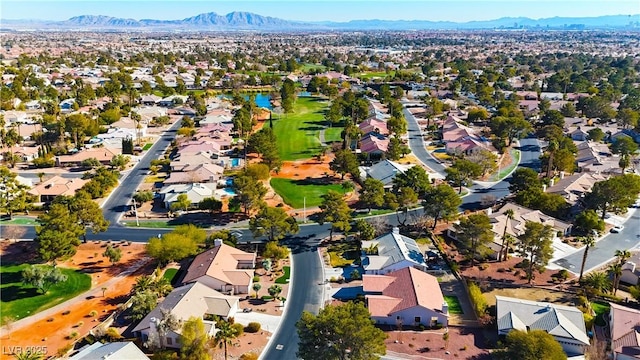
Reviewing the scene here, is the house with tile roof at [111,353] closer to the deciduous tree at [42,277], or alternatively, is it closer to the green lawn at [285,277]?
the deciduous tree at [42,277]

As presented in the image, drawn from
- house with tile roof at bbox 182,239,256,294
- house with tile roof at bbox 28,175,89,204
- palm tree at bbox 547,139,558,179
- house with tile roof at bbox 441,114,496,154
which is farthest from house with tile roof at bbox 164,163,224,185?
palm tree at bbox 547,139,558,179

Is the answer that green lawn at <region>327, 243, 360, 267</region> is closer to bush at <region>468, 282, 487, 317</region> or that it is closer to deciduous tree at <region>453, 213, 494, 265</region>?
deciduous tree at <region>453, 213, 494, 265</region>

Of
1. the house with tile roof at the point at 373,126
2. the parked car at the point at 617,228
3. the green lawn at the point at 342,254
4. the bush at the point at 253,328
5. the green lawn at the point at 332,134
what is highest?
the house with tile roof at the point at 373,126

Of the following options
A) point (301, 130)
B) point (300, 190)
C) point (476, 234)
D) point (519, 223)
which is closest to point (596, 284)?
point (476, 234)

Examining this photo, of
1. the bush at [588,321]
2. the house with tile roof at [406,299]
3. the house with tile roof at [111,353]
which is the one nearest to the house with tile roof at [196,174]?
the house with tile roof at [406,299]

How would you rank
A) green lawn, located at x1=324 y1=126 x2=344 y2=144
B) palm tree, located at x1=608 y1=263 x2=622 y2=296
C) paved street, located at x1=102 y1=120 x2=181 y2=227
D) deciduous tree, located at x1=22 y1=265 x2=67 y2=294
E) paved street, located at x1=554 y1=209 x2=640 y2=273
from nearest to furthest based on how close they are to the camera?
palm tree, located at x1=608 y1=263 x2=622 y2=296, deciduous tree, located at x1=22 y1=265 x2=67 y2=294, paved street, located at x1=554 y1=209 x2=640 y2=273, paved street, located at x1=102 y1=120 x2=181 y2=227, green lawn, located at x1=324 y1=126 x2=344 y2=144

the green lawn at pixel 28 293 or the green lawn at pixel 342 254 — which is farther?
the green lawn at pixel 342 254

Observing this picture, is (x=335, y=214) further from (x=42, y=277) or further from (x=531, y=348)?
(x=42, y=277)
